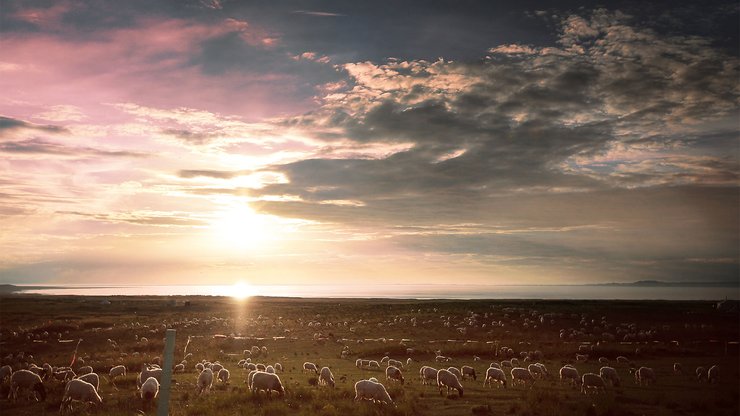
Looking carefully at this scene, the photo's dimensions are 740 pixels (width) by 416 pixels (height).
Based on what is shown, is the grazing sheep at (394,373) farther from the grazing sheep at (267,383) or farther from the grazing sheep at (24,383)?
the grazing sheep at (24,383)

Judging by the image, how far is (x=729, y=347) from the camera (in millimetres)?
41844

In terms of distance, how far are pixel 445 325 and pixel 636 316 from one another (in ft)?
118

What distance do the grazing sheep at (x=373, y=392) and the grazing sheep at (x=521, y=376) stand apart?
30.2 ft

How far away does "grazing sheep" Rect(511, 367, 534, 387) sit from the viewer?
24844 mm

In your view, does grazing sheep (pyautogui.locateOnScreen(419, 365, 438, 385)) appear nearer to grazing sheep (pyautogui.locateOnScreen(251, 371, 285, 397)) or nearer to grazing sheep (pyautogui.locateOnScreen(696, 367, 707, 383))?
grazing sheep (pyautogui.locateOnScreen(251, 371, 285, 397))

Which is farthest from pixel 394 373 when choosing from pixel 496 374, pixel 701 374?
pixel 701 374

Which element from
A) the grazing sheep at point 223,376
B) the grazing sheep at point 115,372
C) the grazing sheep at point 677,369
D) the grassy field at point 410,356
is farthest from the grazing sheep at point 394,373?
the grazing sheep at point 677,369

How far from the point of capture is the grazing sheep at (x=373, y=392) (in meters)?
18.8

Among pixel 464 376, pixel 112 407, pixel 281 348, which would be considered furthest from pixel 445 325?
pixel 112 407

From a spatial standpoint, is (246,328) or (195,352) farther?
(246,328)

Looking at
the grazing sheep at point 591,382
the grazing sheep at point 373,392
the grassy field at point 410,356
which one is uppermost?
the grazing sheep at point 373,392

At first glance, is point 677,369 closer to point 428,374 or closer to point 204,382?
point 428,374

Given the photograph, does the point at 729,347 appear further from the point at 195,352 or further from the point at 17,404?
the point at 17,404

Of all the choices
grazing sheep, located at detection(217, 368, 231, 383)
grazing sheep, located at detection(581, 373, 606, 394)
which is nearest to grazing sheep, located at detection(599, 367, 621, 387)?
grazing sheep, located at detection(581, 373, 606, 394)
